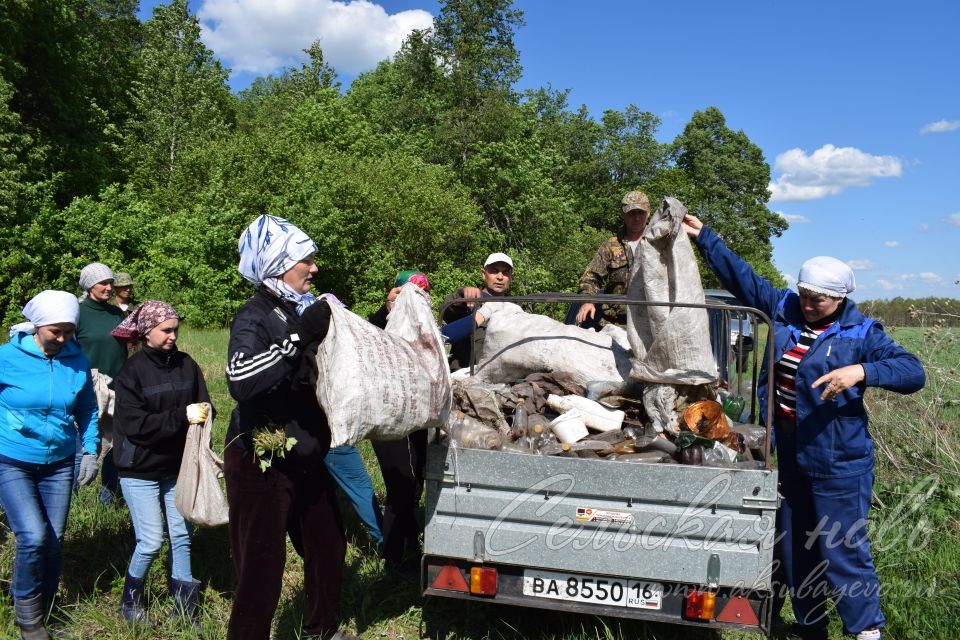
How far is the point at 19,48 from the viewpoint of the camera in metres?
20.5

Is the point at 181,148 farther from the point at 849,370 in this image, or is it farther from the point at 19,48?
the point at 849,370

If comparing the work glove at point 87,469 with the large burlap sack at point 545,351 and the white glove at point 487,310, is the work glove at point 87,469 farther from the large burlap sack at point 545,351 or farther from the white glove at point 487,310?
the white glove at point 487,310

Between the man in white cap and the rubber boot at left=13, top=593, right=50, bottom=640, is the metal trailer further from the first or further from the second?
the rubber boot at left=13, top=593, right=50, bottom=640

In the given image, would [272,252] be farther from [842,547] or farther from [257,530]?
[842,547]

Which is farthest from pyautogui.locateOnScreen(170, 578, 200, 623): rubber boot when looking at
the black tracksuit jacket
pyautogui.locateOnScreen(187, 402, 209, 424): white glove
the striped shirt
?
the striped shirt

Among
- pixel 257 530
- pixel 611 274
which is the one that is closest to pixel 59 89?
pixel 611 274

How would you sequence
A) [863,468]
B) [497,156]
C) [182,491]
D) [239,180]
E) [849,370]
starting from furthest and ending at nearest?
[497,156] < [239,180] < [182,491] < [863,468] < [849,370]

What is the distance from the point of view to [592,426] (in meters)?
3.57

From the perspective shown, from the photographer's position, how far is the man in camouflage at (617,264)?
5227mm

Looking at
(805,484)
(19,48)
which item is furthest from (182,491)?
(19,48)

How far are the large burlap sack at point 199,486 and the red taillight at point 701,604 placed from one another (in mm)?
2129

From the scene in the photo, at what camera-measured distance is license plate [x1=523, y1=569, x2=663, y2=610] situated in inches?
119

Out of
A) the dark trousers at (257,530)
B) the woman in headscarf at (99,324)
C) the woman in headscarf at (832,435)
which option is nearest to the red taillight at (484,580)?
the dark trousers at (257,530)

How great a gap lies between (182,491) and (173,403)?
1.59 ft
